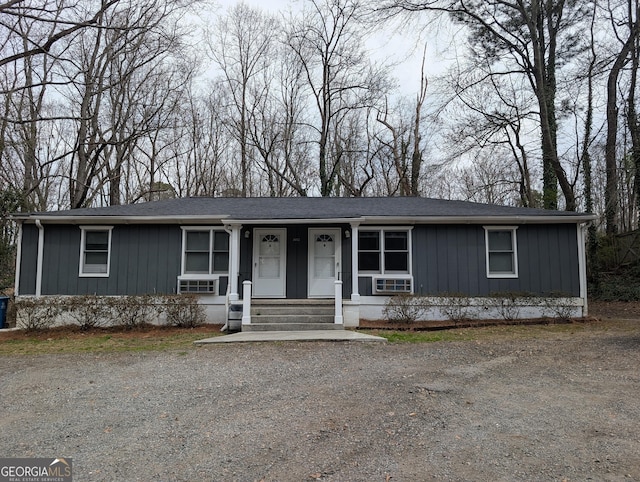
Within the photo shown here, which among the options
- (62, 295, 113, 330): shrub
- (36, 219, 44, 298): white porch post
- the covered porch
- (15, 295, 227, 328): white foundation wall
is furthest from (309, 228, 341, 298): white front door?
(36, 219, 44, 298): white porch post

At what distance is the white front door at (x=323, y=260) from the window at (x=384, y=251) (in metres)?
0.64

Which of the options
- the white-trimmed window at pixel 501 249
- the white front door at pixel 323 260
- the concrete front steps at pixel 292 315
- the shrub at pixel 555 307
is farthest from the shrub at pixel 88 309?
the shrub at pixel 555 307

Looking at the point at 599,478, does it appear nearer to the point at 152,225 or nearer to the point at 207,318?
the point at 207,318

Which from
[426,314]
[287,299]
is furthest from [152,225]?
[426,314]

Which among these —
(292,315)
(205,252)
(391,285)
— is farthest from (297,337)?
(205,252)

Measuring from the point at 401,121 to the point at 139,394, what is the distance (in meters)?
23.0

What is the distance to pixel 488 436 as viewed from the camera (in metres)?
3.40

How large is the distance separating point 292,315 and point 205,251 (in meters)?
3.09

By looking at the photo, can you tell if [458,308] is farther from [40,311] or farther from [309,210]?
[40,311]

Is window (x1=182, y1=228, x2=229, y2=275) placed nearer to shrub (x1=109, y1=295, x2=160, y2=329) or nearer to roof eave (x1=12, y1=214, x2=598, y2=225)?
roof eave (x1=12, y1=214, x2=598, y2=225)

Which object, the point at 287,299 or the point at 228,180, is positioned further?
the point at 228,180

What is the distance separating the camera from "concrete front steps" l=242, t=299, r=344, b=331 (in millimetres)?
8938

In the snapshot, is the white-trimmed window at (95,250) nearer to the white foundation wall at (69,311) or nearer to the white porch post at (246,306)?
the white foundation wall at (69,311)

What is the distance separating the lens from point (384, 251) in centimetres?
1060
